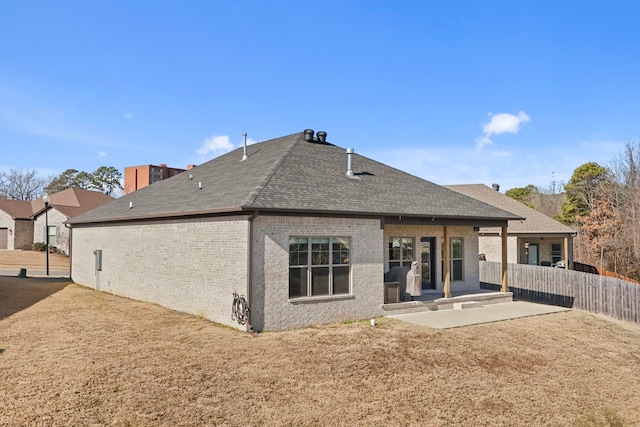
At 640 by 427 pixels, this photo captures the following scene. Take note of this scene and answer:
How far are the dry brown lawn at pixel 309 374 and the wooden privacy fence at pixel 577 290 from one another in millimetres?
2866

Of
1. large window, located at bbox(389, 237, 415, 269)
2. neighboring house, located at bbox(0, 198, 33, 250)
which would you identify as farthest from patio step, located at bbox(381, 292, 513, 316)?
neighboring house, located at bbox(0, 198, 33, 250)

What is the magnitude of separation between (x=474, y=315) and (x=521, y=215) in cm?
1547

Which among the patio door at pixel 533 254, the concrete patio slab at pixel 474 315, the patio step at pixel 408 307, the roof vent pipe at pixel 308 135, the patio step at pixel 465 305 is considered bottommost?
the concrete patio slab at pixel 474 315

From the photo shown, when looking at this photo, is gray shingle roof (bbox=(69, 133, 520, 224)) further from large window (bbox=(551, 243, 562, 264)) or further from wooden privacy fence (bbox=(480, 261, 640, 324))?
large window (bbox=(551, 243, 562, 264))

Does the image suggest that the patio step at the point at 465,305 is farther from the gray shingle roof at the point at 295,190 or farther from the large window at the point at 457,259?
the gray shingle roof at the point at 295,190

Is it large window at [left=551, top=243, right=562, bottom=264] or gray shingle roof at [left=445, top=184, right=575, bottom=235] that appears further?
large window at [left=551, top=243, right=562, bottom=264]

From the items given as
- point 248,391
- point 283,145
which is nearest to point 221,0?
point 283,145

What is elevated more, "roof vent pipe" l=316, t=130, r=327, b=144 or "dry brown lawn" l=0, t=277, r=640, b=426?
"roof vent pipe" l=316, t=130, r=327, b=144

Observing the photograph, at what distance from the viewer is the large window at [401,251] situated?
1587cm

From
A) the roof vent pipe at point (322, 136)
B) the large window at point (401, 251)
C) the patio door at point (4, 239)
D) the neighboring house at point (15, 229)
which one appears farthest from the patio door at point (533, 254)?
the patio door at point (4, 239)

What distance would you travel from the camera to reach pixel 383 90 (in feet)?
72.6

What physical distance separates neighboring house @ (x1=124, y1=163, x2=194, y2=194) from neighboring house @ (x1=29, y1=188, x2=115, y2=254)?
36.0 ft

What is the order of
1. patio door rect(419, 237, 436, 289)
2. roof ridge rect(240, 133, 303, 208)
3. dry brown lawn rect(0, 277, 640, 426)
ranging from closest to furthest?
dry brown lawn rect(0, 277, 640, 426), roof ridge rect(240, 133, 303, 208), patio door rect(419, 237, 436, 289)

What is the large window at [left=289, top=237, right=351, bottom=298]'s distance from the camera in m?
11.9
